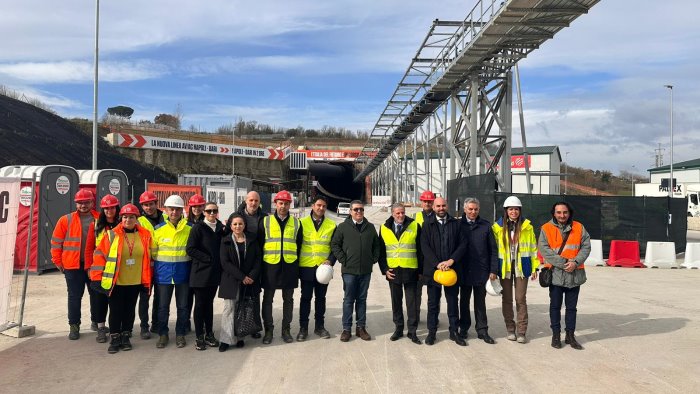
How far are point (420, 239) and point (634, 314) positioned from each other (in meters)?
4.09

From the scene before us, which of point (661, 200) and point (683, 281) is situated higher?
point (661, 200)

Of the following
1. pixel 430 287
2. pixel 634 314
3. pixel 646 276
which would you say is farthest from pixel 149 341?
pixel 646 276

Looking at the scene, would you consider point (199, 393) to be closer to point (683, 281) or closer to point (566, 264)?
point (566, 264)

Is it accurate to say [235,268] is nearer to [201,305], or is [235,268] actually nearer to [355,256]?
[201,305]

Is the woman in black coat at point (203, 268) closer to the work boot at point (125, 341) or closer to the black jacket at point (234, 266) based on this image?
the black jacket at point (234, 266)

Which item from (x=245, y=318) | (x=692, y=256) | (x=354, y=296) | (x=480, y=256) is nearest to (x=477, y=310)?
(x=480, y=256)

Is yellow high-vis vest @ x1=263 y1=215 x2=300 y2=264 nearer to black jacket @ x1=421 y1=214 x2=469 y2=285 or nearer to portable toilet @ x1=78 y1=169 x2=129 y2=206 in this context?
black jacket @ x1=421 y1=214 x2=469 y2=285

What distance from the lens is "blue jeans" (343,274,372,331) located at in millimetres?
6289

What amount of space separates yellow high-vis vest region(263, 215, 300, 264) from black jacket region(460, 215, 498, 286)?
2.12 m

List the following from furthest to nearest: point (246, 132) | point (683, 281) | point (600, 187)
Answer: point (246, 132) → point (600, 187) → point (683, 281)

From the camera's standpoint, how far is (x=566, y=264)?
236 inches

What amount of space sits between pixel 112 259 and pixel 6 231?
4.83 ft

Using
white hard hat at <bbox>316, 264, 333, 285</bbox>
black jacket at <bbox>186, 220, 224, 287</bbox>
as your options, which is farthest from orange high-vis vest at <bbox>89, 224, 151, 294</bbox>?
white hard hat at <bbox>316, 264, 333, 285</bbox>

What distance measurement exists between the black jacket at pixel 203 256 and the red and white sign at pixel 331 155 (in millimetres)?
53667
